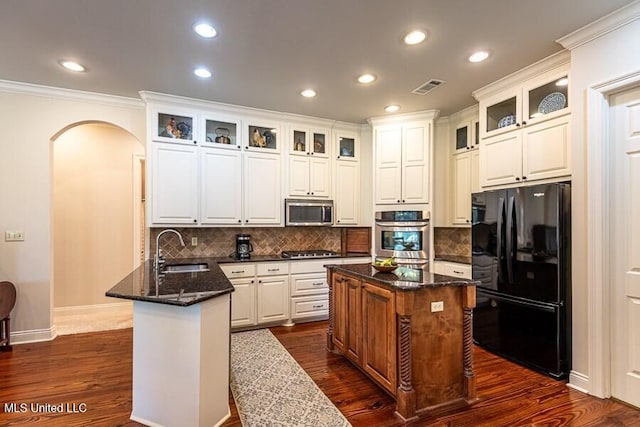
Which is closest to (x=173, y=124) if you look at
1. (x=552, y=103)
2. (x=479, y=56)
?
(x=479, y=56)

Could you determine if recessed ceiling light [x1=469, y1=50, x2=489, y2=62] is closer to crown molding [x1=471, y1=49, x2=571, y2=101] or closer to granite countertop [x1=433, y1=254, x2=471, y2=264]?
crown molding [x1=471, y1=49, x2=571, y2=101]

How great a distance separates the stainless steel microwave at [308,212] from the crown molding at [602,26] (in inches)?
122

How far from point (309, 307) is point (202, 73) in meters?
3.09

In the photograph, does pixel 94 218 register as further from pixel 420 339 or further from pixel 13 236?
pixel 420 339

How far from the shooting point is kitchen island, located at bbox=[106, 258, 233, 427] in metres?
1.94

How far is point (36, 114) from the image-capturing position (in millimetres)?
3611

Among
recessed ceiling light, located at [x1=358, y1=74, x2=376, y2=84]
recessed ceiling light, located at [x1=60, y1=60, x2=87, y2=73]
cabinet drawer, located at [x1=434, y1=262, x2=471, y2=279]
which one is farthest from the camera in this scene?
cabinet drawer, located at [x1=434, y1=262, x2=471, y2=279]

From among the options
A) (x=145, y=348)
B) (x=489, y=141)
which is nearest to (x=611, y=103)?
(x=489, y=141)

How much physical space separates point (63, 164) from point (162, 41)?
3.05 meters

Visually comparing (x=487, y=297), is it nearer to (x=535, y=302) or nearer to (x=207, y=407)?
(x=535, y=302)

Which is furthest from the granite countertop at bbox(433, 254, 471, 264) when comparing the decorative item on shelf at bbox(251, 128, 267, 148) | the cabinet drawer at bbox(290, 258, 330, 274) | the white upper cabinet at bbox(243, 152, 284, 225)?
the decorative item on shelf at bbox(251, 128, 267, 148)

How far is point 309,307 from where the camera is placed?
4.39m

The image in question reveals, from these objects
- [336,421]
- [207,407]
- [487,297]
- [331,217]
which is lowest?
[336,421]

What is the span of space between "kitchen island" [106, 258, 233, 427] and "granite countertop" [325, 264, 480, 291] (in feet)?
3.61
